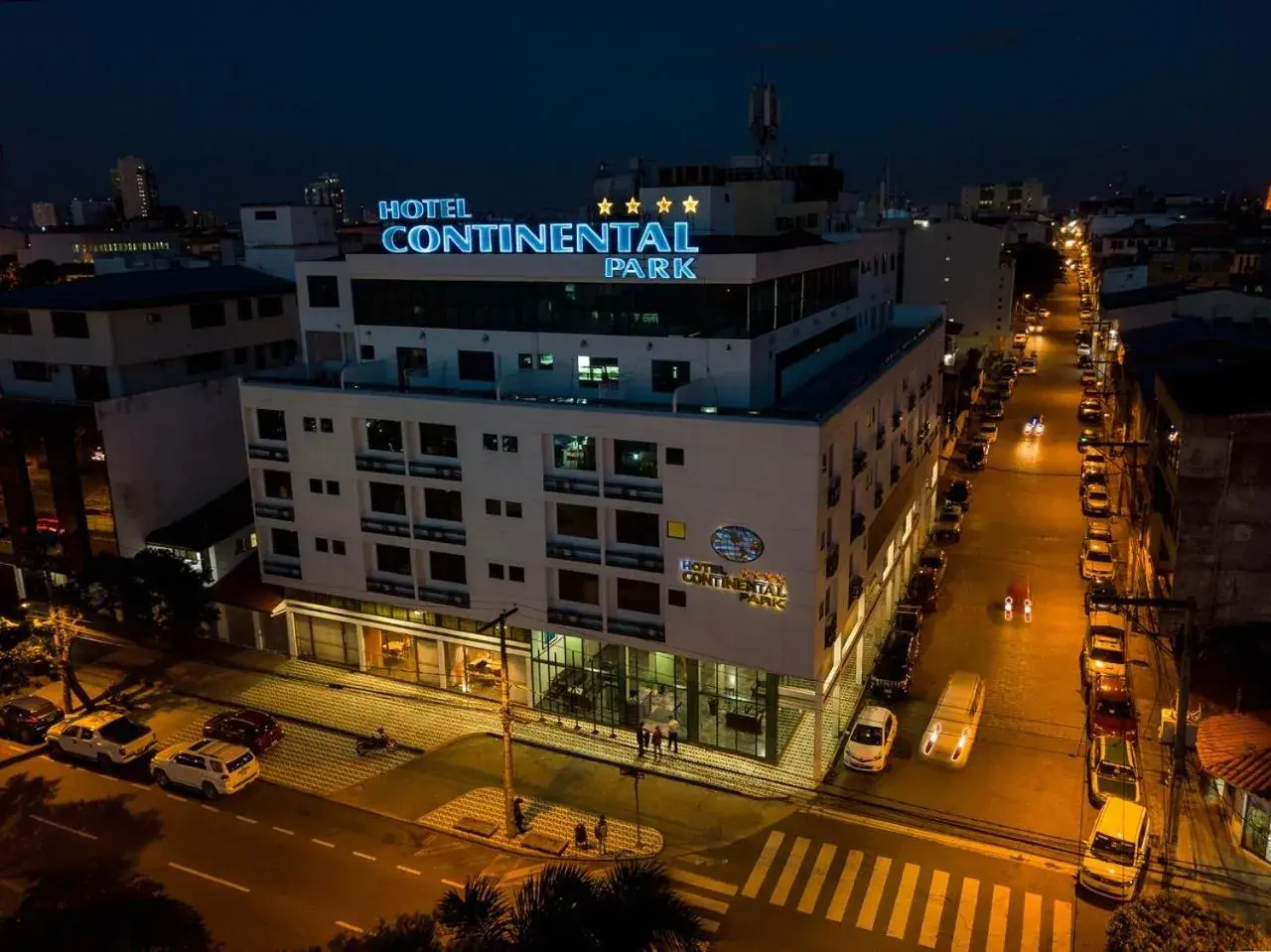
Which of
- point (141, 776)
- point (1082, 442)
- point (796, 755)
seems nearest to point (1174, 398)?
point (1082, 442)

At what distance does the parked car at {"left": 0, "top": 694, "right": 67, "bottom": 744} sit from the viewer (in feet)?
149

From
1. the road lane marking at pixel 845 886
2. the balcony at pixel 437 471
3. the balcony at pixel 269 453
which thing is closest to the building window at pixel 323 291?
the balcony at pixel 269 453

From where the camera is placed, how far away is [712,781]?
4094cm

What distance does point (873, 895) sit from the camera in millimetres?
33406

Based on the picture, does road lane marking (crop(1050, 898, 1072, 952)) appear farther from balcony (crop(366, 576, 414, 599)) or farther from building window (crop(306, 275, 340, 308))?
building window (crop(306, 275, 340, 308))

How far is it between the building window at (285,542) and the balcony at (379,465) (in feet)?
22.4

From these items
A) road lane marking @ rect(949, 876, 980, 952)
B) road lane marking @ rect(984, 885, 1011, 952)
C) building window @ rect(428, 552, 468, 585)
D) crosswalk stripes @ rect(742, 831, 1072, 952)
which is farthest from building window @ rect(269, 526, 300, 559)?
road lane marking @ rect(984, 885, 1011, 952)

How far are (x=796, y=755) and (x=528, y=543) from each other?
622 inches

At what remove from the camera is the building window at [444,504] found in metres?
45.8

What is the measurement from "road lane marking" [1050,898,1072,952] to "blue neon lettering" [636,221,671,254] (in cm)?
3086

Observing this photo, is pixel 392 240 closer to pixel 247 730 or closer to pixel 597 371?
pixel 597 371

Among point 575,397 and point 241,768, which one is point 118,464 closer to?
point 241,768

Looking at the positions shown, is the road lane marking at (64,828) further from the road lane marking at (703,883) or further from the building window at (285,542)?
the road lane marking at (703,883)

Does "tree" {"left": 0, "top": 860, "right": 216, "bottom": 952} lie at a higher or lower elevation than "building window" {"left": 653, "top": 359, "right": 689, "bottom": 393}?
lower
